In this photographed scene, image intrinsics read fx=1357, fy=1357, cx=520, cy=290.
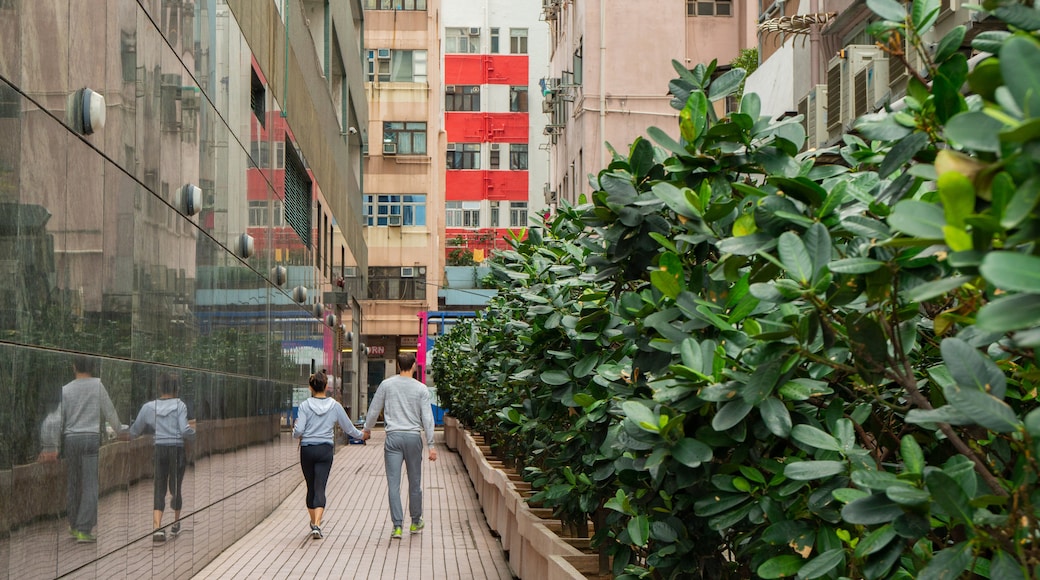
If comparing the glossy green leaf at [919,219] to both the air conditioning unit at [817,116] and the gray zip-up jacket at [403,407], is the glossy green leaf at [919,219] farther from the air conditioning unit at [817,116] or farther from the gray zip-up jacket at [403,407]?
the air conditioning unit at [817,116]

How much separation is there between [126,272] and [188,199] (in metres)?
2.35

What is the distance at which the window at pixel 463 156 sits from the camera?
2496 inches

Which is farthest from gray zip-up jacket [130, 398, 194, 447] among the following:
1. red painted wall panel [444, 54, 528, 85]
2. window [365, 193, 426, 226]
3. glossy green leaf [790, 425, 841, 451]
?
red painted wall panel [444, 54, 528, 85]

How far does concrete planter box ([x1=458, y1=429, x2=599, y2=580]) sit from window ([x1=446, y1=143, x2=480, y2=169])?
48.3 meters

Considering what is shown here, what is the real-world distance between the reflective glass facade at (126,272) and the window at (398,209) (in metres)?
34.7

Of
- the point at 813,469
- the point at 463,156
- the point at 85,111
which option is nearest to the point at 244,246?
the point at 85,111

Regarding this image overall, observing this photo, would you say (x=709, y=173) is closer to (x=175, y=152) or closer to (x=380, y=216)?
(x=175, y=152)

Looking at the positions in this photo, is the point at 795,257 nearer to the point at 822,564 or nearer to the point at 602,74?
the point at 822,564

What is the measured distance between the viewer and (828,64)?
19922 mm

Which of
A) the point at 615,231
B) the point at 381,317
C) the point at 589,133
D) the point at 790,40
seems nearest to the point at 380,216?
the point at 381,317

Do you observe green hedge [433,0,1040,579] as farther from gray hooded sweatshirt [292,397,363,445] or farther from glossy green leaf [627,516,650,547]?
gray hooded sweatshirt [292,397,363,445]

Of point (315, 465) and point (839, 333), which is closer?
point (839, 333)

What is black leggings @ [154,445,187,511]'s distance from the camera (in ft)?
32.2

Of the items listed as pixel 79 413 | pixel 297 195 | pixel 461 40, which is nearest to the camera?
pixel 79 413
